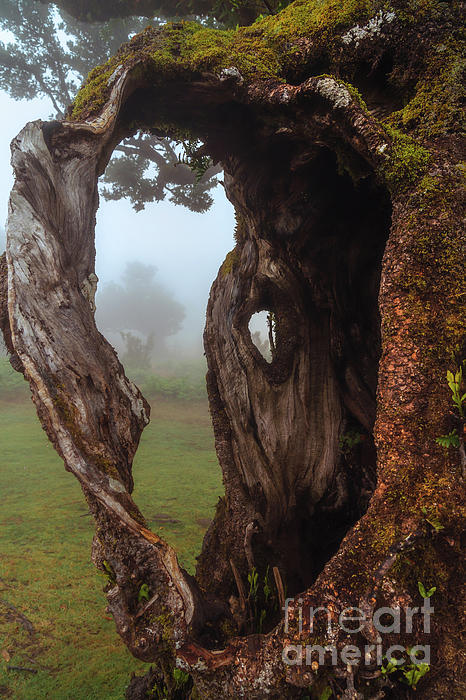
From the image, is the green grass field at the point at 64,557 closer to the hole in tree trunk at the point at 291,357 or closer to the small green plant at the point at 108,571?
the hole in tree trunk at the point at 291,357

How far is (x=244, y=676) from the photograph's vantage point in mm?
1903

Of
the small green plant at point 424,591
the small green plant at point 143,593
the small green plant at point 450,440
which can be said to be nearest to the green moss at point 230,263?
the small green plant at point 450,440

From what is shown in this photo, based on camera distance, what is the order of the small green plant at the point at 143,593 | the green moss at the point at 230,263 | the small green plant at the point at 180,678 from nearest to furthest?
1. the small green plant at the point at 143,593
2. the small green plant at the point at 180,678
3. the green moss at the point at 230,263

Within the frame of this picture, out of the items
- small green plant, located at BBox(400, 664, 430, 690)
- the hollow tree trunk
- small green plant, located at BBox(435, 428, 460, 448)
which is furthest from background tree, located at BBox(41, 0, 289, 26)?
small green plant, located at BBox(400, 664, 430, 690)

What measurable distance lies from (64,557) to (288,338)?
13.1 feet

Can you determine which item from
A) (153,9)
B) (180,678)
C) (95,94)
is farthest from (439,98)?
(153,9)

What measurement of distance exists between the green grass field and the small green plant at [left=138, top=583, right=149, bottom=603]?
1.83 meters

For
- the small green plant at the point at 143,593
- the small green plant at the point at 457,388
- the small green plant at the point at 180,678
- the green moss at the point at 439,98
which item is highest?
the green moss at the point at 439,98

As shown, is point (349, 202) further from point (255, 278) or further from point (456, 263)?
point (456, 263)

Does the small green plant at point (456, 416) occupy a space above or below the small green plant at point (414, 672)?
above

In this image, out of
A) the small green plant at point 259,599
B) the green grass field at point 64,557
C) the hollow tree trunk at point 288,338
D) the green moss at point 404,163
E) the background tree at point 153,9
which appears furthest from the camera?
the background tree at point 153,9

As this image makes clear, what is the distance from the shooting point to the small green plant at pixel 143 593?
2.05m

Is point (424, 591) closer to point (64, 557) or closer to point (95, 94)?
point (95, 94)

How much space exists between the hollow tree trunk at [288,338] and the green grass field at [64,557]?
74 cm
